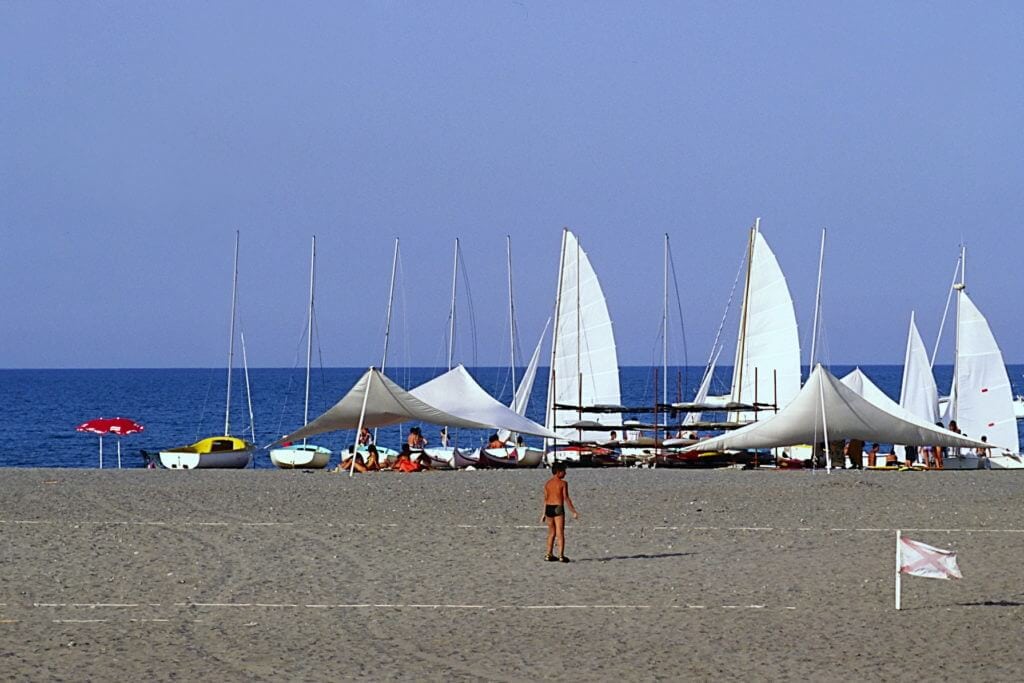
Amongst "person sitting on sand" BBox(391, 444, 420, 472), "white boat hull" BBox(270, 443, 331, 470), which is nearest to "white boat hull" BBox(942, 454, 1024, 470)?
"person sitting on sand" BBox(391, 444, 420, 472)

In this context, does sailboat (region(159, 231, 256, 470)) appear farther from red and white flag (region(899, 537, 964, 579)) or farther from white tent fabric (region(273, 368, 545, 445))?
red and white flag (region(899, 537, 964, 579))

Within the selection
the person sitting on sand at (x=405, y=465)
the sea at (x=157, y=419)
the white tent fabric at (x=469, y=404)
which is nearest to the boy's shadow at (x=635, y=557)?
the person sitting on sand at (x=405, y=465)

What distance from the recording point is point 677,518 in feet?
70.8

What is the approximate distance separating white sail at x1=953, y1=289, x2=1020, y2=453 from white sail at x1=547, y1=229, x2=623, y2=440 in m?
9.24

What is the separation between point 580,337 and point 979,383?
10.8 m

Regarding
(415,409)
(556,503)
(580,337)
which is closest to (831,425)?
(415,409)

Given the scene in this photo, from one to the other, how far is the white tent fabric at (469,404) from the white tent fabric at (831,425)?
4445 millimetres

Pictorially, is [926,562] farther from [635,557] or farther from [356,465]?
[356,465]

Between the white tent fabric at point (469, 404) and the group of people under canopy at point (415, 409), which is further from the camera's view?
the white tent fabric at point (469, 404)

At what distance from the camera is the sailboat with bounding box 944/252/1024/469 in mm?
41562

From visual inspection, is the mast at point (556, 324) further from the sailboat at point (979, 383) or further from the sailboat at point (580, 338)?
the sailboat at point (979, 383)

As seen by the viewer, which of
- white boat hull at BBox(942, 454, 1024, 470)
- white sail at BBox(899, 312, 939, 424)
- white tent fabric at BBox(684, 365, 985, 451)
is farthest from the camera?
white sail at BBox(899, 312, 939, 424)

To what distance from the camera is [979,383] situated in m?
41.8

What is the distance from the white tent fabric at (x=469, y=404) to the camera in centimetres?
3328
